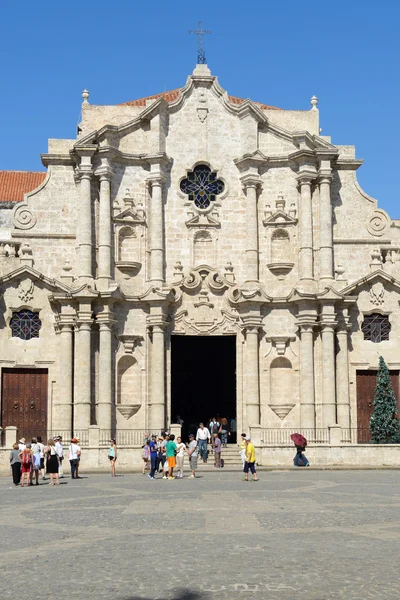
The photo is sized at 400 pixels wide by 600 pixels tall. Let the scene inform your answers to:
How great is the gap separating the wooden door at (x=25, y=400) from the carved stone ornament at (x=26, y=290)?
9.42 feet

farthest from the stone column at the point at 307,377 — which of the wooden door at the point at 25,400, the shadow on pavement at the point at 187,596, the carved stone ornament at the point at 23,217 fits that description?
the shadow on pavement at the point at 187,596

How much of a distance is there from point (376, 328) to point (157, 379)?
372 inches

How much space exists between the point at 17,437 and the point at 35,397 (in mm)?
1807

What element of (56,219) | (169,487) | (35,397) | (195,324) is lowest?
(169,487)

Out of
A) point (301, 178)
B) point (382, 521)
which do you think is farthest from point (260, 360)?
point (382, 521)

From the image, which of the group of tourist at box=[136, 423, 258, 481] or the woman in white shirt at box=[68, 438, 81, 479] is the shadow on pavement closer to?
the group of tourist at box=[136, 423, 258, 481]

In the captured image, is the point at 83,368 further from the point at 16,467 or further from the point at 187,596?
the point at 187,596

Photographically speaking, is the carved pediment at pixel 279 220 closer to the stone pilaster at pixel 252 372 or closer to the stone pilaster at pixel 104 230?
the stone pilaster at pixel 252 372

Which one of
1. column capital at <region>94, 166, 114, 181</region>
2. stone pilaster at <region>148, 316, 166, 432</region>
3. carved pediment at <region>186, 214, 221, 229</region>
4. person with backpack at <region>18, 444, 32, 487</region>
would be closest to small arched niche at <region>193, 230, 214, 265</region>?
carved pediment at <region>186, 214, 221, 229</region>

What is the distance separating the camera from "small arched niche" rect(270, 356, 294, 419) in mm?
36781

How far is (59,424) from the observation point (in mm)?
35250

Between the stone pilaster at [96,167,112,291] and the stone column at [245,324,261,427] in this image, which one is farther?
the stone pilaster at [96,167,112,291]

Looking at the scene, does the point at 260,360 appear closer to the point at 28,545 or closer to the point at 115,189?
the point at 115,189

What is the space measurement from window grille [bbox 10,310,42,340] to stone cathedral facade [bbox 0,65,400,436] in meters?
0.06
